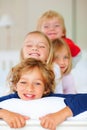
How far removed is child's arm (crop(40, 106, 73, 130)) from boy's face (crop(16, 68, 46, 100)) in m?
0.18

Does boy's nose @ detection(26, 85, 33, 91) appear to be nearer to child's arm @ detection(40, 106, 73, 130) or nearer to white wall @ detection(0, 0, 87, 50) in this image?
child's arm @ detection(40, 106, 73, 130)

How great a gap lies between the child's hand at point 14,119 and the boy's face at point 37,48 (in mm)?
601

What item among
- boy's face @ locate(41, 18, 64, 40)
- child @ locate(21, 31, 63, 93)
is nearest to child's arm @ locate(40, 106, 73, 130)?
child @ locate(21, 31, 63, 93)

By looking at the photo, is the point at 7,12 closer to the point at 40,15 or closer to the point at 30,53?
the point at 40,15

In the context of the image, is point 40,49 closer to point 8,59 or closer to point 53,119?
point 53,119

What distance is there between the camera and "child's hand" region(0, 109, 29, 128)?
76 cm

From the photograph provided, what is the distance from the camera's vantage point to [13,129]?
78 cm

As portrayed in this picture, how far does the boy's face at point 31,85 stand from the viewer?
963mm

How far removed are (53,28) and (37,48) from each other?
0.86 metres

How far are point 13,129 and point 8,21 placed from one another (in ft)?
7.11

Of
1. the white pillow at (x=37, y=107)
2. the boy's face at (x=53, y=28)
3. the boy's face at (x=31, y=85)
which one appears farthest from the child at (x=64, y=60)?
the white pillow at (x=37, y=107)

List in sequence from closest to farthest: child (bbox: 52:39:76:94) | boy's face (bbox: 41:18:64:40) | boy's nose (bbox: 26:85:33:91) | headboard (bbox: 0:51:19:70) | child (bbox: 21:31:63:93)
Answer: boy's nose (bbox: 26:85:33:91)
child (bbox: 21:31:63:93)
child (bbox: 52:39:76:94)
boy's face (bbox: 41:18:64:40)
headboard (bbox: 0:51:19:70)

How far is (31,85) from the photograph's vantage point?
3.15 ft

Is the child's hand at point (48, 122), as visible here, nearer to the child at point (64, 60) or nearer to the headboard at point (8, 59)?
the child at point (64, 60)
